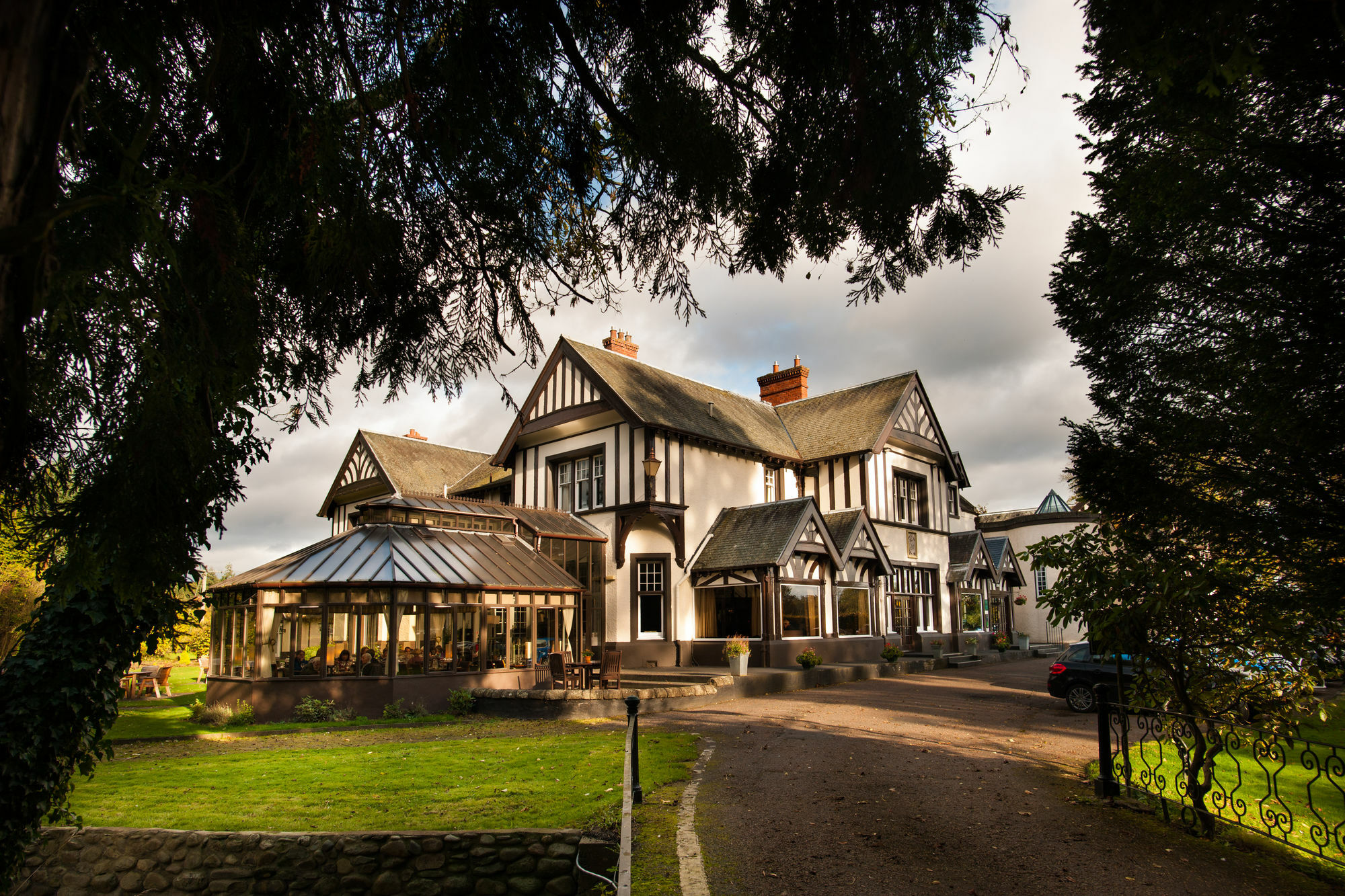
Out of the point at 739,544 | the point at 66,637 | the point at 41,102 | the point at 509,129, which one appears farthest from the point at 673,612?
the point at 41,102

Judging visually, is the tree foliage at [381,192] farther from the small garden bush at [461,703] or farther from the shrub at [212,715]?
the shrub at [212,715]

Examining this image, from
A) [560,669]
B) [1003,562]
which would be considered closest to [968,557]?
[1003,562]

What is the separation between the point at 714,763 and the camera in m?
9.83

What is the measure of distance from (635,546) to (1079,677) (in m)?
11.6

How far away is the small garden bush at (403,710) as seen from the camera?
602 inches

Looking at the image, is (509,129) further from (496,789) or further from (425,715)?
(425,715)

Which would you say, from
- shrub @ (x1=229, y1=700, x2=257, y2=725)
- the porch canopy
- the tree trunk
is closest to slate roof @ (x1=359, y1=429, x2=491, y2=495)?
the porch canopy

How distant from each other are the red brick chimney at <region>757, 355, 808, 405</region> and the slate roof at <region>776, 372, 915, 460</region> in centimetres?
103

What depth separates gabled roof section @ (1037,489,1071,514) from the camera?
1614 inches

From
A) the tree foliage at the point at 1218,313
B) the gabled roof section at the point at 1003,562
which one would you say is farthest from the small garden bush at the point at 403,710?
the gabled roof section at the point at 1003,562

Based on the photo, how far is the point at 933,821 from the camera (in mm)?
6980

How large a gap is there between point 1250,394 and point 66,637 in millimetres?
9912

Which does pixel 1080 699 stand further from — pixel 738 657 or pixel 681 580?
pixel 681 580

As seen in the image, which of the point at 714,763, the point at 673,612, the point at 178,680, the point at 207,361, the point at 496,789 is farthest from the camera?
the point at 178,680
